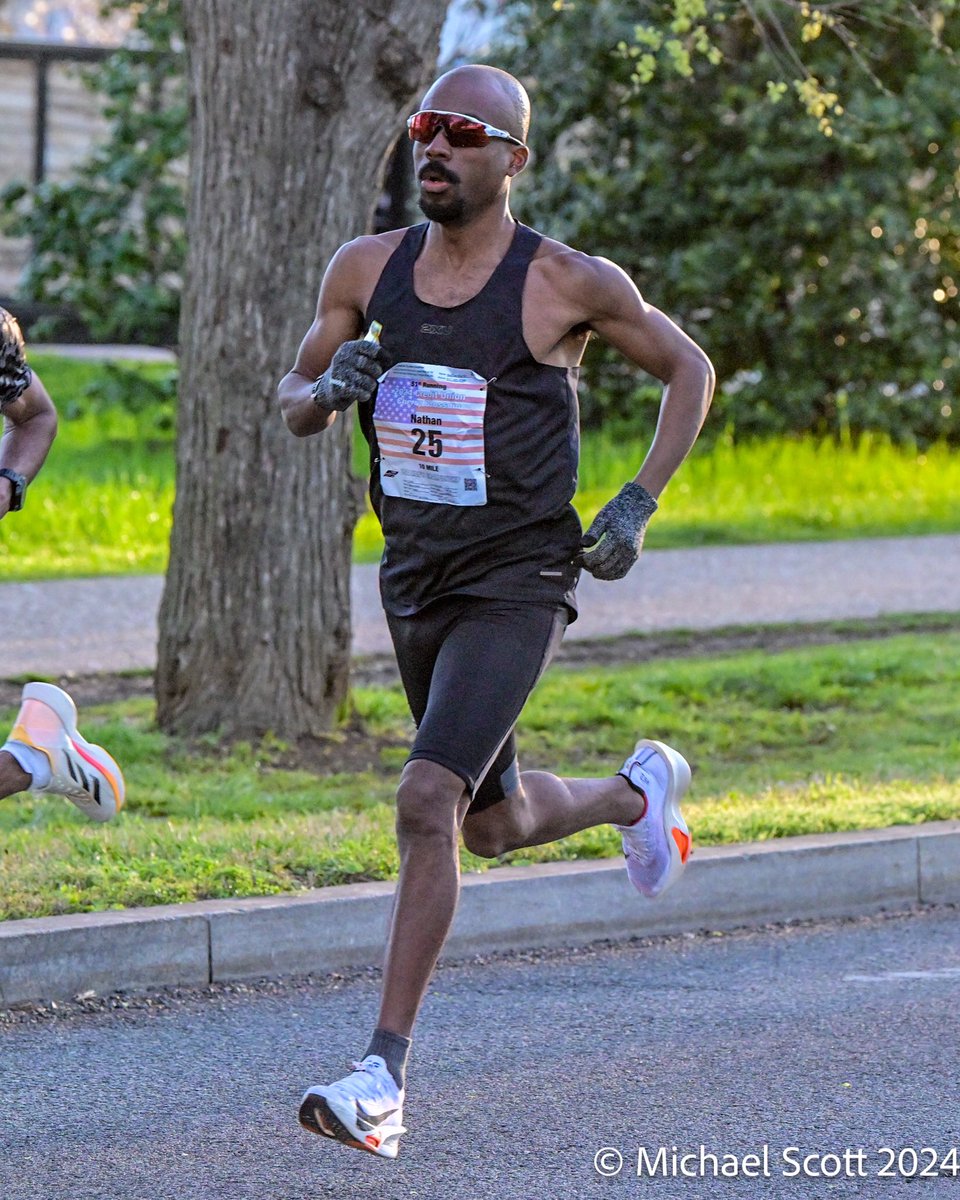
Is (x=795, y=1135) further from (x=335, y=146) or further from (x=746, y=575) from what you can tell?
(x=746, y=575)

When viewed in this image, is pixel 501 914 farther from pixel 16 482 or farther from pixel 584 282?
pixel 584 282

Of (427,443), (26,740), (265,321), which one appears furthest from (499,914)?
(265,321)

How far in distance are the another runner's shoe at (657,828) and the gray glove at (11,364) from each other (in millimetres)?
1855

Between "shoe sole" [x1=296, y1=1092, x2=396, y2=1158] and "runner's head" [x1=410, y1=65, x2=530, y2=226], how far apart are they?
1.84 metres

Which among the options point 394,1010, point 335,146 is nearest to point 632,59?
point 335,146

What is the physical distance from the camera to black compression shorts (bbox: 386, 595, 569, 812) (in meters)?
4.03

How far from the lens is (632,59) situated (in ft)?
53.9

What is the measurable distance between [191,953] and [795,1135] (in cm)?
177

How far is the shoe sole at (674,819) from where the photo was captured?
197 inches

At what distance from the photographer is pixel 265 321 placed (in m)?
7.44

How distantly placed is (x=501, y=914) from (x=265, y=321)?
9.19 ft

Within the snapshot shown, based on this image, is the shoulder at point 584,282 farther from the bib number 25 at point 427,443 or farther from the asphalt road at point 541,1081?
the asphalt road at point 541,1081

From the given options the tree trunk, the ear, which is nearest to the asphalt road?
the ear

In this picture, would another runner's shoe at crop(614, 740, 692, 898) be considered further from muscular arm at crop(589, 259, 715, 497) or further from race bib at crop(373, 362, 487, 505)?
race bib at crop(373, 362, 487, 505)
